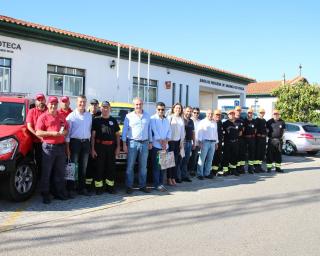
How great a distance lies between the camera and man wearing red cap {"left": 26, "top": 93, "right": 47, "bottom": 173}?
23.4 feet

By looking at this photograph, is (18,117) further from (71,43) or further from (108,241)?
(71,43)

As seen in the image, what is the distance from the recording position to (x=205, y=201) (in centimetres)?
775

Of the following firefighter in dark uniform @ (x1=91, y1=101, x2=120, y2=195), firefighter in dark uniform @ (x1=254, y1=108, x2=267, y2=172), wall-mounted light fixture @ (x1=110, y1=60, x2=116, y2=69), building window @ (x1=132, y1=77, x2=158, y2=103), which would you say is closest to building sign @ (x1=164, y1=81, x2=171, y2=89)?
building window @ (x1=132, y1=77, x2=158, y2=103)

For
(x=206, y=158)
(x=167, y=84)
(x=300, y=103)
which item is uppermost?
(x=167, y=84)

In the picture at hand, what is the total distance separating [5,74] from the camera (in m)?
14.4

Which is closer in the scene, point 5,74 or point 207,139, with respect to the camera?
point 207,139

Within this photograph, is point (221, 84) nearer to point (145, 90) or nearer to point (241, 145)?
point (145, 90)

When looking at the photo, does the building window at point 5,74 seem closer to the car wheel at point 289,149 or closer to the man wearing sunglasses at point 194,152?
the man wearing sunglasses at point 194,152

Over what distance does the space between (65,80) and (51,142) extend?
32.8ft

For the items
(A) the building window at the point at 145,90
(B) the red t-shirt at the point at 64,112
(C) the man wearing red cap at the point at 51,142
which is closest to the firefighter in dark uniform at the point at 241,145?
(B) the red t-shirt at the point at 64,112

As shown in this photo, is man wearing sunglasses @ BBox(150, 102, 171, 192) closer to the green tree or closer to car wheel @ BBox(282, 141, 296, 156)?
car wheel @ BBox(282, 141, 296, 156)

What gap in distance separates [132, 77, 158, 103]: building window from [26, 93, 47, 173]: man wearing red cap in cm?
1249

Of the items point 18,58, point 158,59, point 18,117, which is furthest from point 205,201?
point 158,59

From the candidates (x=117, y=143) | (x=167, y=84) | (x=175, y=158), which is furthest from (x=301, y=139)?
(x=117, y=143)
